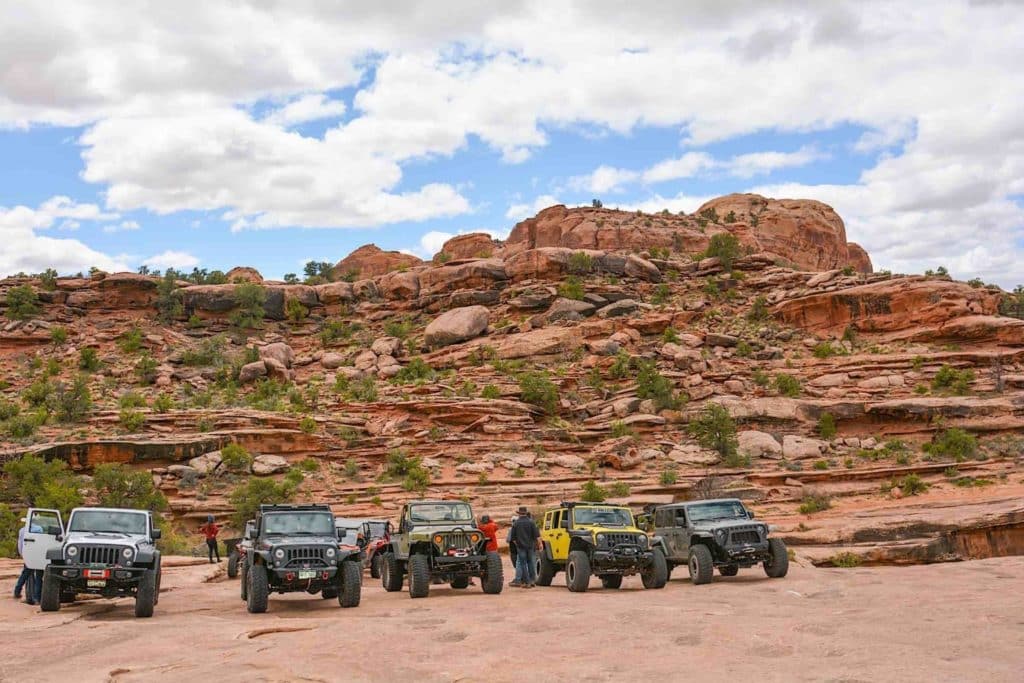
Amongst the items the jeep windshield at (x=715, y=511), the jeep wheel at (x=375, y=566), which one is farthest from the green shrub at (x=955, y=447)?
the jeep wheel at (x=375, y=566)

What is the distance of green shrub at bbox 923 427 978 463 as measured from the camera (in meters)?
36.6

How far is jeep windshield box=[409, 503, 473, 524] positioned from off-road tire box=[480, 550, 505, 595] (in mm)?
1378

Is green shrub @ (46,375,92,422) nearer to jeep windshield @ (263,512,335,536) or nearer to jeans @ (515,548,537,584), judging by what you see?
jeep windshield @ (263,512,335,536)

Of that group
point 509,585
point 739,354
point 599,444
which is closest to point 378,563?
point 509,585

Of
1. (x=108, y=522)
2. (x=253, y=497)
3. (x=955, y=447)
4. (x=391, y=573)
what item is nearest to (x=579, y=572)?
(x=391, y=573)

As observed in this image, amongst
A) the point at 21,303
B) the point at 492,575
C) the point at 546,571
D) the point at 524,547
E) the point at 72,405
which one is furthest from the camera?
the point at 21,303

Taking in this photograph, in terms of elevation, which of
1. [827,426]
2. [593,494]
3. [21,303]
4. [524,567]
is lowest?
[524,567]

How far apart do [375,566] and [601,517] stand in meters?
6.18

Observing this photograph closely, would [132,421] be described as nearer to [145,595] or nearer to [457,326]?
[457,326]

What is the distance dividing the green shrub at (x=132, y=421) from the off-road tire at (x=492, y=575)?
98.7 feet

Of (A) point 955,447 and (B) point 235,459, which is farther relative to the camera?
(B) point 235,459

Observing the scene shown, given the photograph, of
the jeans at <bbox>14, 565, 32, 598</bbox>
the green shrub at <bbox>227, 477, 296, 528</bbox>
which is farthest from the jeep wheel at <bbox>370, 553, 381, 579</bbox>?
the green shrub at <bbox>227, 477, 296, 528</bbox>

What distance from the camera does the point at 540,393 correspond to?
Answer: 45156mm

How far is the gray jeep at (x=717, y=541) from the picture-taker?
16891 mm
